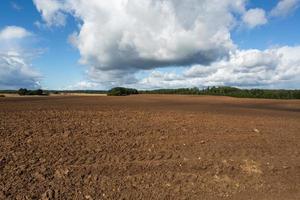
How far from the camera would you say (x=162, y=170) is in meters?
10.7

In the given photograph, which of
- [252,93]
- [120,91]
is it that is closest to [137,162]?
[120,91]

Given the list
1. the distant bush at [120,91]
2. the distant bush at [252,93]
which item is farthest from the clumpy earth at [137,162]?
the distant bush at [252,93]

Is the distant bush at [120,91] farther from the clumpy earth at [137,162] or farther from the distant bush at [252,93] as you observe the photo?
the clumpy earth at [137,162]

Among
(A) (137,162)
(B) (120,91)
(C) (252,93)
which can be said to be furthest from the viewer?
(C) (252,93)

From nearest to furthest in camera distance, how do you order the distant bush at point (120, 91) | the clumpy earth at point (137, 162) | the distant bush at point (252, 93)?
the clumpy earth at point (137, 162) → the distant bush at point (120, 91) → the distant bush at point (252, 93)

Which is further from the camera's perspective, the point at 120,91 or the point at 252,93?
the point at 252,93

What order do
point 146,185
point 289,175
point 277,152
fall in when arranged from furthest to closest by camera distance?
point 277,152, point 289,175, point 146,185

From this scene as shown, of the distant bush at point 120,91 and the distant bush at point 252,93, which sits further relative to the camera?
the distant bush at point 252,93

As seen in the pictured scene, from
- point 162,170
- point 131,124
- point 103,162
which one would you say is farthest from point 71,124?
point 162,170

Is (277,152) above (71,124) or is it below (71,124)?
below

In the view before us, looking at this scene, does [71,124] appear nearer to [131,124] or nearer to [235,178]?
[131,124]

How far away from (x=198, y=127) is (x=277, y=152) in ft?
13.4

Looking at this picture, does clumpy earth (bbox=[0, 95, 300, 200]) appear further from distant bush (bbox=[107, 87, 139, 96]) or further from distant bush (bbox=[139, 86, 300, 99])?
distant bush (bbox=[139, 86, 300, 99])

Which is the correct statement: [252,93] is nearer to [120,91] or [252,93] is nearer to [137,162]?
[120,91]
